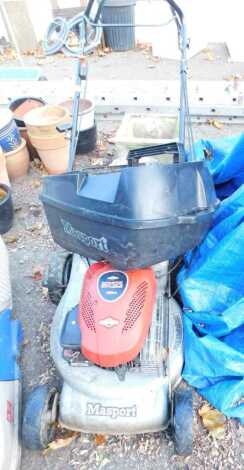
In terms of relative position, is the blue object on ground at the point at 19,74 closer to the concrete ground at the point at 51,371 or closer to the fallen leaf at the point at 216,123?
the concrete ground at the point at 51,371

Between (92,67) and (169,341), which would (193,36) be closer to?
(92,67)

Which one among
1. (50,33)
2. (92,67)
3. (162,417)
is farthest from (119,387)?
(50,33)

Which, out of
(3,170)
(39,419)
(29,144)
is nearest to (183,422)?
(39,419)

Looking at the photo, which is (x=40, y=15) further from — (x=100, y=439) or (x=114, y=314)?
(x=100, y=439)

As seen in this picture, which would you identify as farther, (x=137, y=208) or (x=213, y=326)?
→ (x=213, y=326)

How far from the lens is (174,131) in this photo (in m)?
2.37

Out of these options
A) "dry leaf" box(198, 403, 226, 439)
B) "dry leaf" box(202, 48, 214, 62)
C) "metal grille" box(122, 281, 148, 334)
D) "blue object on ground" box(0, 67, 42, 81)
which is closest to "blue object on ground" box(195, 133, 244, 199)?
"metal grille" box(122, 281, 148, 334)

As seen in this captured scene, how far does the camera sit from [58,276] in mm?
1469

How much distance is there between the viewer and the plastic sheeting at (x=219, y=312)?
48.3 inches

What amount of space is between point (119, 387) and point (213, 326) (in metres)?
0.42

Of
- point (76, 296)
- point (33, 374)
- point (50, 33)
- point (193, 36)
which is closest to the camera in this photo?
point (76, 296)

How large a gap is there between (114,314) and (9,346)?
58 cm

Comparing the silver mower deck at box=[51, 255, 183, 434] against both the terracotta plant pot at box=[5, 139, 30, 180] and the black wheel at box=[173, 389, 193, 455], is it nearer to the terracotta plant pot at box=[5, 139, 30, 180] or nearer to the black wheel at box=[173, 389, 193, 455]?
the black wheel at box=[173, 389, 193, 455]

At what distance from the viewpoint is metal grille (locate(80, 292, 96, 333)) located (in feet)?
3.37
